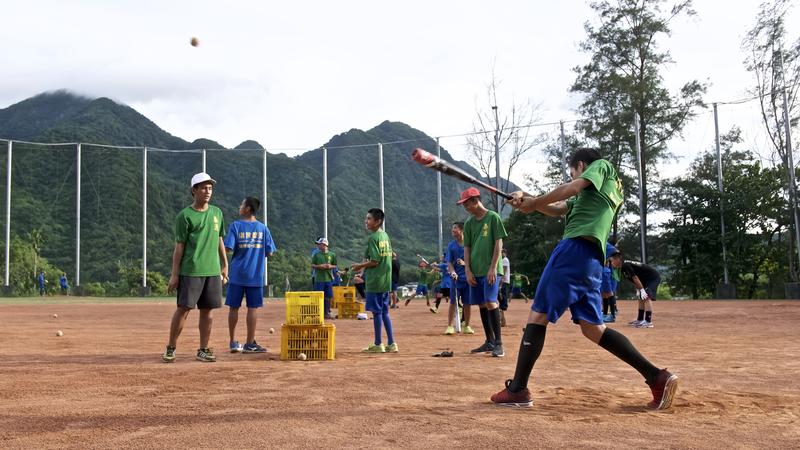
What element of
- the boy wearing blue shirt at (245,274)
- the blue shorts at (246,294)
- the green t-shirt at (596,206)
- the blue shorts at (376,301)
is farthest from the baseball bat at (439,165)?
the blue shorts at (246,294)

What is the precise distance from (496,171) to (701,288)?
12380 millimetres

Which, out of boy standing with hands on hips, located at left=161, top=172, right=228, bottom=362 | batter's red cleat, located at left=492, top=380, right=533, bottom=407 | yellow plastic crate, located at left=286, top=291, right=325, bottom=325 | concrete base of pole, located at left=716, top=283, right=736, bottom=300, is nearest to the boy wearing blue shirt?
yellow plastic crate, located at left=286, top=291, right=325, bottom=325

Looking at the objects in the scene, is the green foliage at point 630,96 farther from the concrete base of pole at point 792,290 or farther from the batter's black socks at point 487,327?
the batter's black socks at point 487,327

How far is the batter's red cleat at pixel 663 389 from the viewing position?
4746 millimetres

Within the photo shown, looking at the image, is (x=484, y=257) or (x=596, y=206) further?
(x=484, y=257)

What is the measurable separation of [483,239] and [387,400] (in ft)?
11.8

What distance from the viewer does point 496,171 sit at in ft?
125

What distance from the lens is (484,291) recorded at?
8172 millimetres

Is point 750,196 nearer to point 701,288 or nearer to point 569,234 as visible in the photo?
point 701,288

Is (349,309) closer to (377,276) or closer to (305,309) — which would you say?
(377,276)

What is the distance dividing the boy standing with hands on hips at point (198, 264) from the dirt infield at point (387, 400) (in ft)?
1.37

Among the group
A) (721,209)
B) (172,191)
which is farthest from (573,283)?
(172,191)

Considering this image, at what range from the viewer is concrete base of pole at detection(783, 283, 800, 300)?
28422 millimetres

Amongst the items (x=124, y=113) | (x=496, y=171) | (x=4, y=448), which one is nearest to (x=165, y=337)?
(x=4, y=448)
